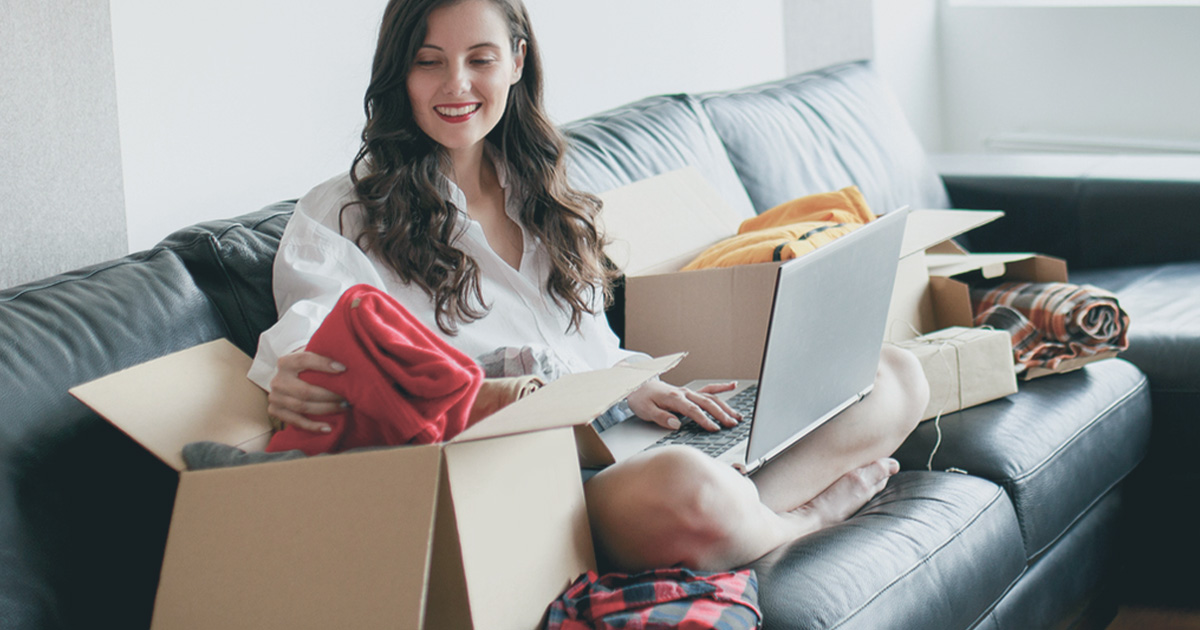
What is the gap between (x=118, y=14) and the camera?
66.4 inches

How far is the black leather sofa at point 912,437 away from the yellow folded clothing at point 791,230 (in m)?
0.23

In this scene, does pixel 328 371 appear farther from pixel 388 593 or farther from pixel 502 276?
pixel 502 276

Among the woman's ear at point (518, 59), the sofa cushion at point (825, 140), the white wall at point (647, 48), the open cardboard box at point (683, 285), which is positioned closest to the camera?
the woman's ear at point (518, 59)

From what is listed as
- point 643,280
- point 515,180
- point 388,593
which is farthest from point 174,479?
point 643,280

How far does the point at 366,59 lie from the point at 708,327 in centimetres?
86

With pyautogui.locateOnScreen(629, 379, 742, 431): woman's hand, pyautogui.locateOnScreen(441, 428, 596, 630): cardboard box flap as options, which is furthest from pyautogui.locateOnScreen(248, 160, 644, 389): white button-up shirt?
pyautogui.locateOnScreen(441, 428, 596, 630): cardboard box flap

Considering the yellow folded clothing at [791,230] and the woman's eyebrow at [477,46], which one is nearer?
the woman's eyebrow at [477,46]

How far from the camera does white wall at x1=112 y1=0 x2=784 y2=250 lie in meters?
1.74

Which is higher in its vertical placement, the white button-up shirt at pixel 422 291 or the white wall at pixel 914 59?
the white wall at pixel 914 59

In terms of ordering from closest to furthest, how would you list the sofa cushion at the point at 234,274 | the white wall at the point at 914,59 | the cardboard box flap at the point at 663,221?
the sofa cushion at the point at 234,274, the cardboard box flap at the point at 663,221, the white wall at the point at 914,59

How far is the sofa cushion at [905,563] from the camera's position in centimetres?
130

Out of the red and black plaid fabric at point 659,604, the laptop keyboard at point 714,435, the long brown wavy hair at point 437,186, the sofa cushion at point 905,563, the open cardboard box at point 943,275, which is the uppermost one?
the long brown wavy hair at point 437,186

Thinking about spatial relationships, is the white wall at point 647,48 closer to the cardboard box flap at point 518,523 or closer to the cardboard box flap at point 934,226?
the cardboard box flap at point 934,226

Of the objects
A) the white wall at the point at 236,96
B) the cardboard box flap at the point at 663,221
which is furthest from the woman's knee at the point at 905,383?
the white wall at the point at 236,96
